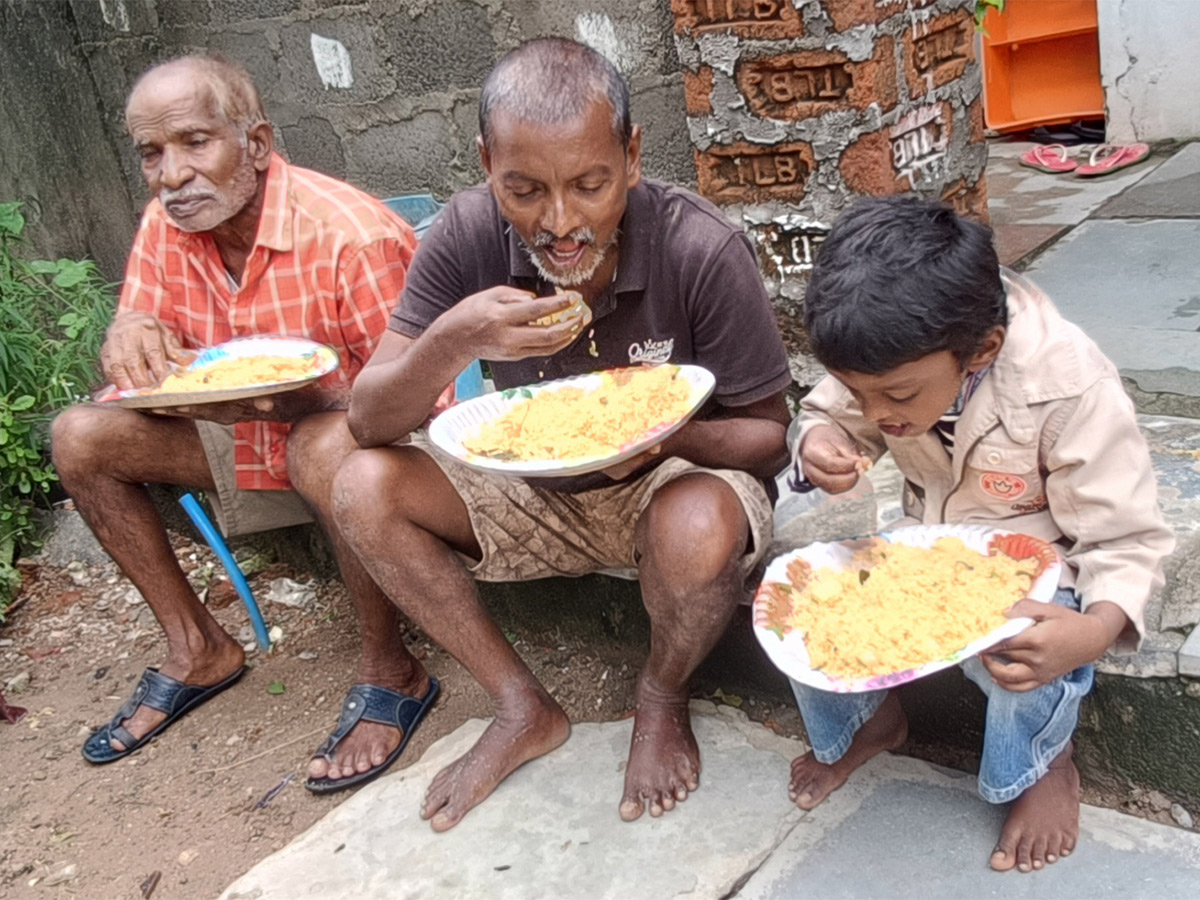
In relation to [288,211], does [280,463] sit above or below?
below

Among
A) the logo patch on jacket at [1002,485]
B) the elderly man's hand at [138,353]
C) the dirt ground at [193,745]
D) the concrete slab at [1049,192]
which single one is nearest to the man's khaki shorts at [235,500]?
the elderly man's hand at [138,353]

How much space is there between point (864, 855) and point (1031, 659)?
53cm

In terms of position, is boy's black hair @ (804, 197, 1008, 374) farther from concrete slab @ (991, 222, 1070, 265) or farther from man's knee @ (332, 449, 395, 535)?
concrete slab @ (991, 222, 1070, 265)

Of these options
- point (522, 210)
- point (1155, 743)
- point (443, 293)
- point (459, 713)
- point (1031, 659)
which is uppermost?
point (522, 210)

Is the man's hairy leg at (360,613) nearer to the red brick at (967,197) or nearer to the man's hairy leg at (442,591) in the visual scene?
the man's hairy leg at (442,591)

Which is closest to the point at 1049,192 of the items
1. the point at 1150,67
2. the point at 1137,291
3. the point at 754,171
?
the point at 1150,67

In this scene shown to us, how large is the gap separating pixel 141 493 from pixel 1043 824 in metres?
2.13

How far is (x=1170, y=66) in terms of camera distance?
4754mm

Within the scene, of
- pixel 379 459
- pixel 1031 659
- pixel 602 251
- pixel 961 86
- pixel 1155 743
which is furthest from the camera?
pixel 961 86

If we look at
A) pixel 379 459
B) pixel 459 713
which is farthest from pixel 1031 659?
pixel 459 713

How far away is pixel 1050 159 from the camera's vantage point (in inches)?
193

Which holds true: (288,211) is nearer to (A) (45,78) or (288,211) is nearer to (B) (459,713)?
(B) (459,713)

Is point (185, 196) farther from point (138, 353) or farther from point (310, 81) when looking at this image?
point (310, 81)

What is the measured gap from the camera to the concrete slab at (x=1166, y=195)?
398cm
